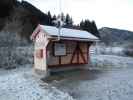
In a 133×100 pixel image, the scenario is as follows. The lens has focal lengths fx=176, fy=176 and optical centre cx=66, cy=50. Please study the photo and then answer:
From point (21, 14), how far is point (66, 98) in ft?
81.3

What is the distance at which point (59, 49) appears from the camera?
1084 centimetres

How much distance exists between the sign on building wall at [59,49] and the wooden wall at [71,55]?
0.18 meters

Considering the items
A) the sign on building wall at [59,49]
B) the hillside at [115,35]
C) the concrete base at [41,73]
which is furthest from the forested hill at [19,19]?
the hillside at [115,35]

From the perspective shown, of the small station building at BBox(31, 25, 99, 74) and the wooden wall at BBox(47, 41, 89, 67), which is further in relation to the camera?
the wooden wall at BBox(47, 41, 89, 67)

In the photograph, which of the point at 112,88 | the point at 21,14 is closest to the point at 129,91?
the point at 112,88

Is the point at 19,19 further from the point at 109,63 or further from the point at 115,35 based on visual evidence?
the point at 115,35

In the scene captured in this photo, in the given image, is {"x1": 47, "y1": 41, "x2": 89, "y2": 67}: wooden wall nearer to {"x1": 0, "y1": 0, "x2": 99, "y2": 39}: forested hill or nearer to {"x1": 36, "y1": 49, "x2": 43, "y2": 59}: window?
{"x1": 36, "y1": 49, "x2": 43, "y2": 59}: window

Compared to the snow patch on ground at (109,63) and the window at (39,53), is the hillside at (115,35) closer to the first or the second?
the snow patch on ground at (109,63)

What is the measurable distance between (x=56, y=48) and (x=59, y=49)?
26cm

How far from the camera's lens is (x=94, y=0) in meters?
16.7

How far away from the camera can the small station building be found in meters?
10.2

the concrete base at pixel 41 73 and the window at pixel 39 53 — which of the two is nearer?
the concrete base at pixel 41 73

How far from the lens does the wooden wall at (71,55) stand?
1055 cm

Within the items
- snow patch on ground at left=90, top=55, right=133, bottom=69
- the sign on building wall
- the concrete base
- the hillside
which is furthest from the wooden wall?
the hillside
